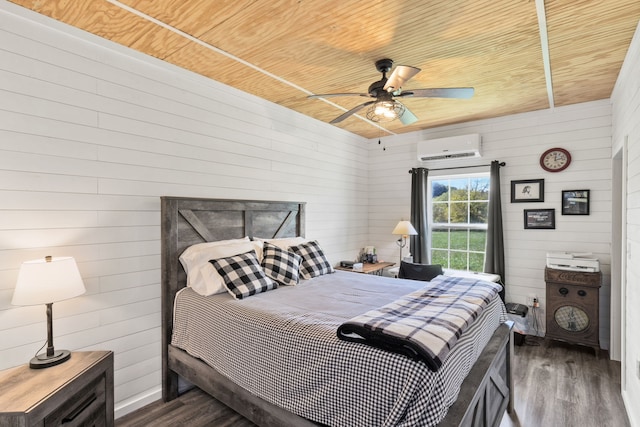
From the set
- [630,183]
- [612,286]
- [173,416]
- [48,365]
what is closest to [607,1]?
[630,183]

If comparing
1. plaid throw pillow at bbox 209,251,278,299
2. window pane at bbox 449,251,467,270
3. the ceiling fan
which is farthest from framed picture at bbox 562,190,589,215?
plaid throw pillow at bbox 209,251,278,299

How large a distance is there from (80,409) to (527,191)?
4.61 meters

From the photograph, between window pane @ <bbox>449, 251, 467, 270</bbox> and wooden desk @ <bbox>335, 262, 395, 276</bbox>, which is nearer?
wooden desk @ <bbox>335, 262, 395, 276</bbox>

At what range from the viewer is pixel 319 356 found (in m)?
1.60

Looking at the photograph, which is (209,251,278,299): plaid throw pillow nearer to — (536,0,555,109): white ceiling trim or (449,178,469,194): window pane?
(536,0,555,109): white ceiling trim

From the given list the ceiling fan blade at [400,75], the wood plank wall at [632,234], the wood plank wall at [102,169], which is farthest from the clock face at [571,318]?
the wood plank wall at [102,169]

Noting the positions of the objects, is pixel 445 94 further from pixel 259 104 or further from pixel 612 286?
pixel 612 286

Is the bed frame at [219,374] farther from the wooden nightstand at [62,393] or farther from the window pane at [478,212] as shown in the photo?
the window pane at [478,212]

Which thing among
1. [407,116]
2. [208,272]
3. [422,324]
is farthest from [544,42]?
[208,272]

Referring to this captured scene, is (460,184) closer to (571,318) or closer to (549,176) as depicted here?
(549,176)

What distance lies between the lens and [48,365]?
68.6 inches

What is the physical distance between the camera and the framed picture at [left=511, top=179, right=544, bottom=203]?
3.82 m

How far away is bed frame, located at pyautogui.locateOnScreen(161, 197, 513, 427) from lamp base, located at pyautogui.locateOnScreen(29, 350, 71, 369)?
0.79 meters

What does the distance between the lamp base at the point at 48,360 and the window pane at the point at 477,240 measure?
14.7 ft
